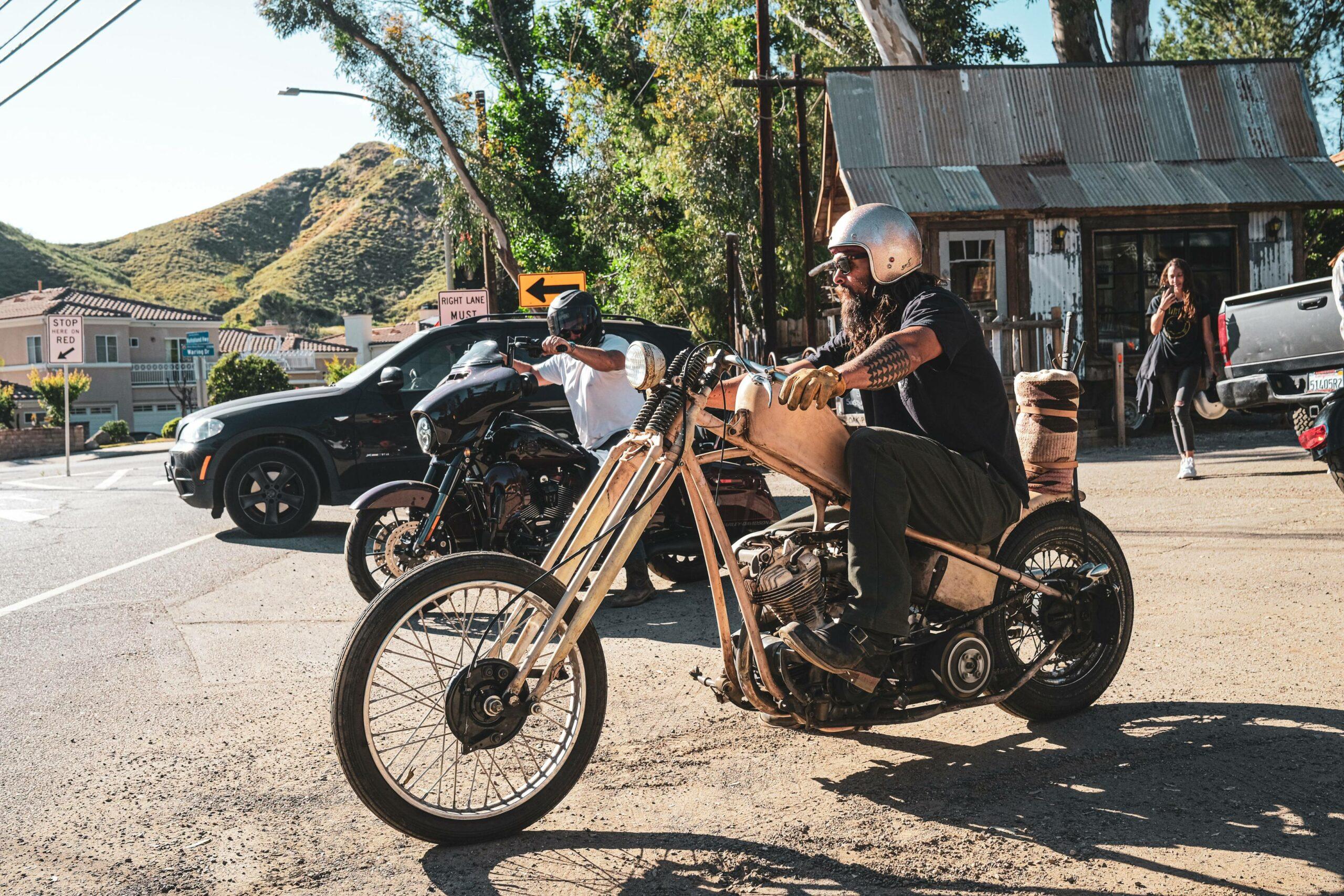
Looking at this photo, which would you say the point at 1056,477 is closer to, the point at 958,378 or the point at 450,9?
the point at 958,378

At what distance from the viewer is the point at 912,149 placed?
19391 millimetres

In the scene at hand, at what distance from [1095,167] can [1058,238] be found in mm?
1259

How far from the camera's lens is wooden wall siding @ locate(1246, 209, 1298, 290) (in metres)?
19.3

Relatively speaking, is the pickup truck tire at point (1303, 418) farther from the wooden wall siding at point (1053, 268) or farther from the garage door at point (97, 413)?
the garage door at point (97, 413)

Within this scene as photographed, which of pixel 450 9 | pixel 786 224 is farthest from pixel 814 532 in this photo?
pixel 450 9

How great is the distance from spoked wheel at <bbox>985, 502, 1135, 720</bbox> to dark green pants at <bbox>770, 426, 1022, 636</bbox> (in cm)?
51

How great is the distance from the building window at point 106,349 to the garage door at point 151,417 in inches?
148

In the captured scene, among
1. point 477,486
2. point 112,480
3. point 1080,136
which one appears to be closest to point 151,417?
point 112,480

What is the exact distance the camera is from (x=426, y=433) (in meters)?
6.81

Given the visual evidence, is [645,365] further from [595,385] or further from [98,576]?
[98,576]

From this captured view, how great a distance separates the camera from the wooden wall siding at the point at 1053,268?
758 inches

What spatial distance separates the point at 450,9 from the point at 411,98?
9.44 m

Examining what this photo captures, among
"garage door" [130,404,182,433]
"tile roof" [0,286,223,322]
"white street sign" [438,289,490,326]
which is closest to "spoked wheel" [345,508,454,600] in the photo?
"white street sign" [438,289,490,326]

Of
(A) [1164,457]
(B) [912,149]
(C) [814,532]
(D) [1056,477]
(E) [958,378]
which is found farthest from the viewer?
(B) [912,149]
